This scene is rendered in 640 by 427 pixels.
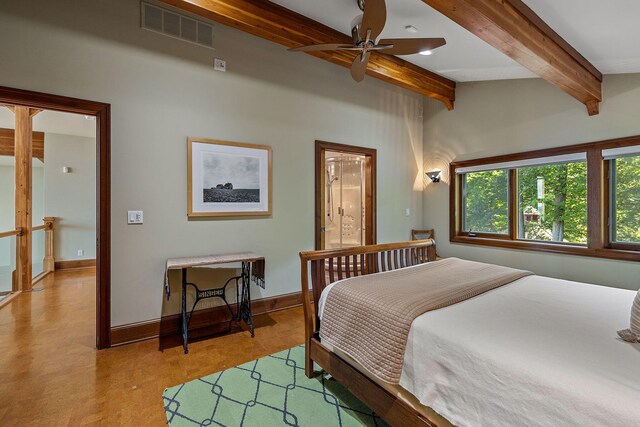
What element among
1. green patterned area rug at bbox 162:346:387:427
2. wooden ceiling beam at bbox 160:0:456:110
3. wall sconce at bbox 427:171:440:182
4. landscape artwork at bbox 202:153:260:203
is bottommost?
green patterned area rug at bbox 162:346:387:427

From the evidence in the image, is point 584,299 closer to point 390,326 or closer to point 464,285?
point 464,285

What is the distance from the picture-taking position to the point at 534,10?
227 centimetres

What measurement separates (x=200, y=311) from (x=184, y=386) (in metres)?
1.05

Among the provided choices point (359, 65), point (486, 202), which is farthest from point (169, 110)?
point (486, 202)

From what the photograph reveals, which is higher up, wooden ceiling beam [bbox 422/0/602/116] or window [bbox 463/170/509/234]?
wooden ceiling beam [bbox 422/0/602/116]

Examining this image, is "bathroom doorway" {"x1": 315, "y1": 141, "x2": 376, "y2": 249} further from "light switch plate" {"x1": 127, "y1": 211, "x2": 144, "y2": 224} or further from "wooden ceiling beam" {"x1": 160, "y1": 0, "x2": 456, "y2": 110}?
"light switch plate" {"x1": 127, "y1": 211, "x2": 144, "y2": 224}

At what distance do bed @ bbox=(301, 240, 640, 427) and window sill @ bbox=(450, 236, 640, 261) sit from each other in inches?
68.1

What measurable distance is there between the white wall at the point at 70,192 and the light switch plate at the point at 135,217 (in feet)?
14.8

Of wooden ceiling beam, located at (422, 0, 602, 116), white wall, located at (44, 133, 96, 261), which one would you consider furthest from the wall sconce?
white wall, located at (44, 133, 96, 261)

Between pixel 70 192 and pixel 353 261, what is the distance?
641 centimetres

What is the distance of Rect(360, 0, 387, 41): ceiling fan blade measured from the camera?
2.00 metres

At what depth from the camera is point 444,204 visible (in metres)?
4.83

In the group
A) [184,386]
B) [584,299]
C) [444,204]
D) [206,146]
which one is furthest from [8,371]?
[444,204]

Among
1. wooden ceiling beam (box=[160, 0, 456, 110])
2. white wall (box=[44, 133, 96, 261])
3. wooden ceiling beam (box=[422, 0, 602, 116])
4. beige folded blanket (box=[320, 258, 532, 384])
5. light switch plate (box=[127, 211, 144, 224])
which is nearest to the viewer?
beige folded blanket (box=[320, 258, 532, 384])
